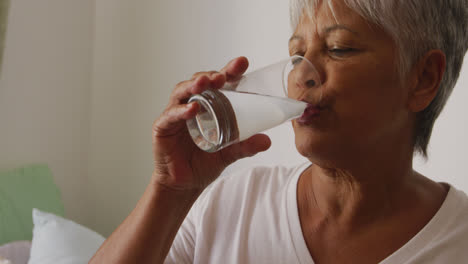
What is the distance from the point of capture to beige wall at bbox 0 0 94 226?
244 cm

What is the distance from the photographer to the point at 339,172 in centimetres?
103

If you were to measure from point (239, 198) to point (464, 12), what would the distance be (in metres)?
0.65

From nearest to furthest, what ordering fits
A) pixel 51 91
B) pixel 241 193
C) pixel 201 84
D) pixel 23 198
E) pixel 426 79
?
1. pixel 201 84
2. pixel 426 79
3. pixel 241 193
4. pixel 23 198
5. pixel 51 91

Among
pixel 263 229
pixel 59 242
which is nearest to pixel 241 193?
pixel 263 229

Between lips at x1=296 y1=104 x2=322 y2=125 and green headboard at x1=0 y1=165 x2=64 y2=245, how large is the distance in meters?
1.86

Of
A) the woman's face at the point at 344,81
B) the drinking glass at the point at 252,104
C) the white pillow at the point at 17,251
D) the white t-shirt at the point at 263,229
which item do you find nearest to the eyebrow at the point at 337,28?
the woman's face at the point at 344,81

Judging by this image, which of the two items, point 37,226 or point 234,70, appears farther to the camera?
point 37,226

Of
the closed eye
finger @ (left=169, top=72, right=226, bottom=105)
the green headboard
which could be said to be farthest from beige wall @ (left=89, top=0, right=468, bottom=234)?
finger @ (left=169, top=72, right=226, bottom=105)

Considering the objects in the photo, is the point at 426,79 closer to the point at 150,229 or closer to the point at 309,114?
the point at 309,114

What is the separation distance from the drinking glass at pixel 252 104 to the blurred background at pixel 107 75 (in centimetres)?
130

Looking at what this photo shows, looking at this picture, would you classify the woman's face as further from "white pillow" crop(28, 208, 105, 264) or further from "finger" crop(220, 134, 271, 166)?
"white pillow" crop(28, 208, 105, 264)

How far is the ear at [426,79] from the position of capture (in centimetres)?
96

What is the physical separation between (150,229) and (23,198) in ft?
5.44

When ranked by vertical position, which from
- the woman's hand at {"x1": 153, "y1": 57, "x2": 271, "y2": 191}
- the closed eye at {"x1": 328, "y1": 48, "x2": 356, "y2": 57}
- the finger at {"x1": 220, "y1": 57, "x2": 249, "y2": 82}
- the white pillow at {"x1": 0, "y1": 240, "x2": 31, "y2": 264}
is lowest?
the white pillow at {"x1": 0, "y1": 240, "x2": 31, "y2": 264}
